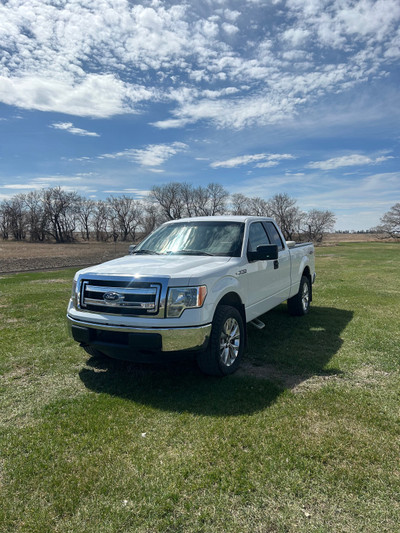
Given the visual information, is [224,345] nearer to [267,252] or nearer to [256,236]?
[267,252]

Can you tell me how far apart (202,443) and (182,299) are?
4.61 ft

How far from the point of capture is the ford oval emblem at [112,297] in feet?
12.6

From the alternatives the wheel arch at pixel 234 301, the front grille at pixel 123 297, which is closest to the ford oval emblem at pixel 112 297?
the front grille at pixel 123 297

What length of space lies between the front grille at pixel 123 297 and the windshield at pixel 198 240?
4.21 ft

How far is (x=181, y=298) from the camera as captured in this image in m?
3.72

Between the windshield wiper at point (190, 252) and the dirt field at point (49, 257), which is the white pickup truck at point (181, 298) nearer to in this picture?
the windshield wiper at point (190, 252)

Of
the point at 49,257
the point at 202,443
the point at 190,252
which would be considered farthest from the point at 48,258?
the point at 202,443

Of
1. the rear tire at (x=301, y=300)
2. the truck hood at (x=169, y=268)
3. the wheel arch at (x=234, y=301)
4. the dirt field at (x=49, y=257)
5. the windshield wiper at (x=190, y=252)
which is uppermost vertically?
the windshield wiper at (x=190, y=252)

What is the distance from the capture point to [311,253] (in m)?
7.99

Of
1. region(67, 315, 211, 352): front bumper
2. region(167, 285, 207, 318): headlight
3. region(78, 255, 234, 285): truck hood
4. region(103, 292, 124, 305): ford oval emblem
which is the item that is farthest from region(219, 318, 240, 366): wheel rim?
region(103, 292, 124, 305): ford oval emblem

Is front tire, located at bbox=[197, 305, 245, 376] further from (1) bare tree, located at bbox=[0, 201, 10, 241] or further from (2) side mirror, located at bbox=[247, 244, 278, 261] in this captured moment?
(1) bare tree, located at bbox=[0, 201, 10, 241]

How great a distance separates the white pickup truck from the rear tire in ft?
6.55

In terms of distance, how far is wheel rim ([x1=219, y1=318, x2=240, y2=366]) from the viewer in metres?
4.13

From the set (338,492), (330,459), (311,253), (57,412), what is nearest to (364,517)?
(338,492)
